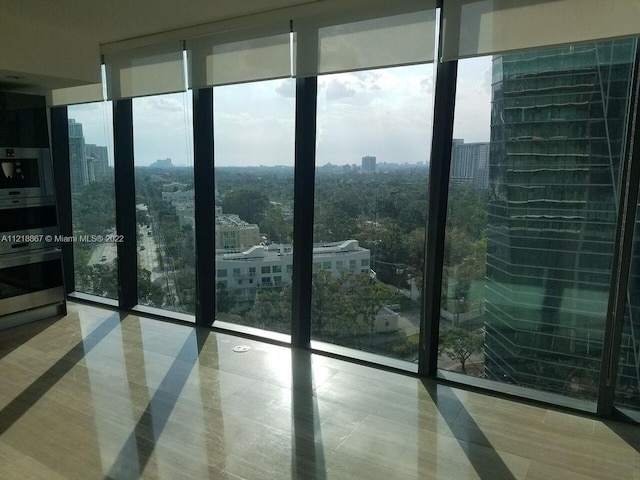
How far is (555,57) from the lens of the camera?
2826 millimetres

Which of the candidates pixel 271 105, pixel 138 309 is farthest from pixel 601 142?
pixel 138 309

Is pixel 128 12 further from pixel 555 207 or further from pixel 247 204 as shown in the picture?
pixel 555 207

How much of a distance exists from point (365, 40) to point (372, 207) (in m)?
1.17

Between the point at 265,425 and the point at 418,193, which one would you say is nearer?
the point at 265,425

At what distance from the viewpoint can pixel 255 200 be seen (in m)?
4.12

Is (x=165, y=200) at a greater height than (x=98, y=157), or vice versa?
(x=98, y=157)

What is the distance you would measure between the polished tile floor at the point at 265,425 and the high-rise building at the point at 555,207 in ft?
1.30

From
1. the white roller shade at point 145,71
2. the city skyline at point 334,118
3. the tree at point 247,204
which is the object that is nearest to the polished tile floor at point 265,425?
the tree at point 247,204

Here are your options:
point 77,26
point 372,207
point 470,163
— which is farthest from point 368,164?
point 77,26

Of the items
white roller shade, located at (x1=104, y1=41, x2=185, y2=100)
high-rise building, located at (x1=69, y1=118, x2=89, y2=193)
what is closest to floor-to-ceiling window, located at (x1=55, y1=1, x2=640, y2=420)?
white roller shade, located at (x1=104, y1=41, x2=185, y2=100)

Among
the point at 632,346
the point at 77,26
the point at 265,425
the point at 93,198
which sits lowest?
the point at 265,425

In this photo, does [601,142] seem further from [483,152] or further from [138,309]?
[138,309]

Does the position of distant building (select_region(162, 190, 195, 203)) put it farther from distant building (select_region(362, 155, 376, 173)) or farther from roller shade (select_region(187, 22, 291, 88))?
distant building (select_region(362, 155, 376, 173))

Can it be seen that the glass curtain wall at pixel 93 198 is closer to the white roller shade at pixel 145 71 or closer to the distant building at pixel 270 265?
the white roller shade at pixel 145 71
